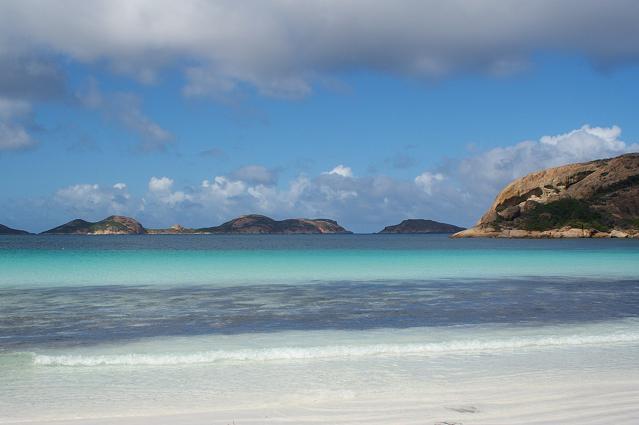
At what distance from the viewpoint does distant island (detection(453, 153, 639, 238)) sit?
6161 inches

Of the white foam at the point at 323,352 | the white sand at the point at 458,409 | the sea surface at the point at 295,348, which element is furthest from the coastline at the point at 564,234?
the white sand at the point at 458,409

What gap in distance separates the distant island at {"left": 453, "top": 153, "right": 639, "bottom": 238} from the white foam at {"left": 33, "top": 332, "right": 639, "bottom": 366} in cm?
15348

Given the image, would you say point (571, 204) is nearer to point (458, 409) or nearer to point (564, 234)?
point (564, 234)

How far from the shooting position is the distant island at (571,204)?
513ft

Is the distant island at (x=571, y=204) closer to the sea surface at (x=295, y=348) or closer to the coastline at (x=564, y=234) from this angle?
the coastline at (x=564, y=234)

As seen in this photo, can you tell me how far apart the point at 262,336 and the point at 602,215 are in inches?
6551

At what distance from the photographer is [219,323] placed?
16.3 m

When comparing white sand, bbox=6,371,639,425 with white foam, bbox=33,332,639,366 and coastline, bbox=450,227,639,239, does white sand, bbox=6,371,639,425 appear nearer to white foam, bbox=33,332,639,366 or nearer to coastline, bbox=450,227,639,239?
white foam, bbox=33,332,639,366

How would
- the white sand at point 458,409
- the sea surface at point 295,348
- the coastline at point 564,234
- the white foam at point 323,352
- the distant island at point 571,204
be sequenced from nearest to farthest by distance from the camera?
1. the white sand at point 458,409
2. the sea surface at point 295,348
3. the white foam at point 323,352
4. the coastline at point 564,234
5. the distant island at point 571,204

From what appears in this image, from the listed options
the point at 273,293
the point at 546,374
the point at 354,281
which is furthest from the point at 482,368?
the point at 354,281

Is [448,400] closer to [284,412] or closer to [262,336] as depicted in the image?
[284,412]

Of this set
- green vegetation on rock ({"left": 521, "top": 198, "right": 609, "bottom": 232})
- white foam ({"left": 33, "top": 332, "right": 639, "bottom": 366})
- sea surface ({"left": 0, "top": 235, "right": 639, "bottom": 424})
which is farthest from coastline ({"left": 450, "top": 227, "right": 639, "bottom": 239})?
white foam ({"left": 33, "top": 332, "right": 639, "bottom": 366})

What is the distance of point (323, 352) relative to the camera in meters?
12.1

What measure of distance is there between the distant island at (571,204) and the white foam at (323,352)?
153 m
